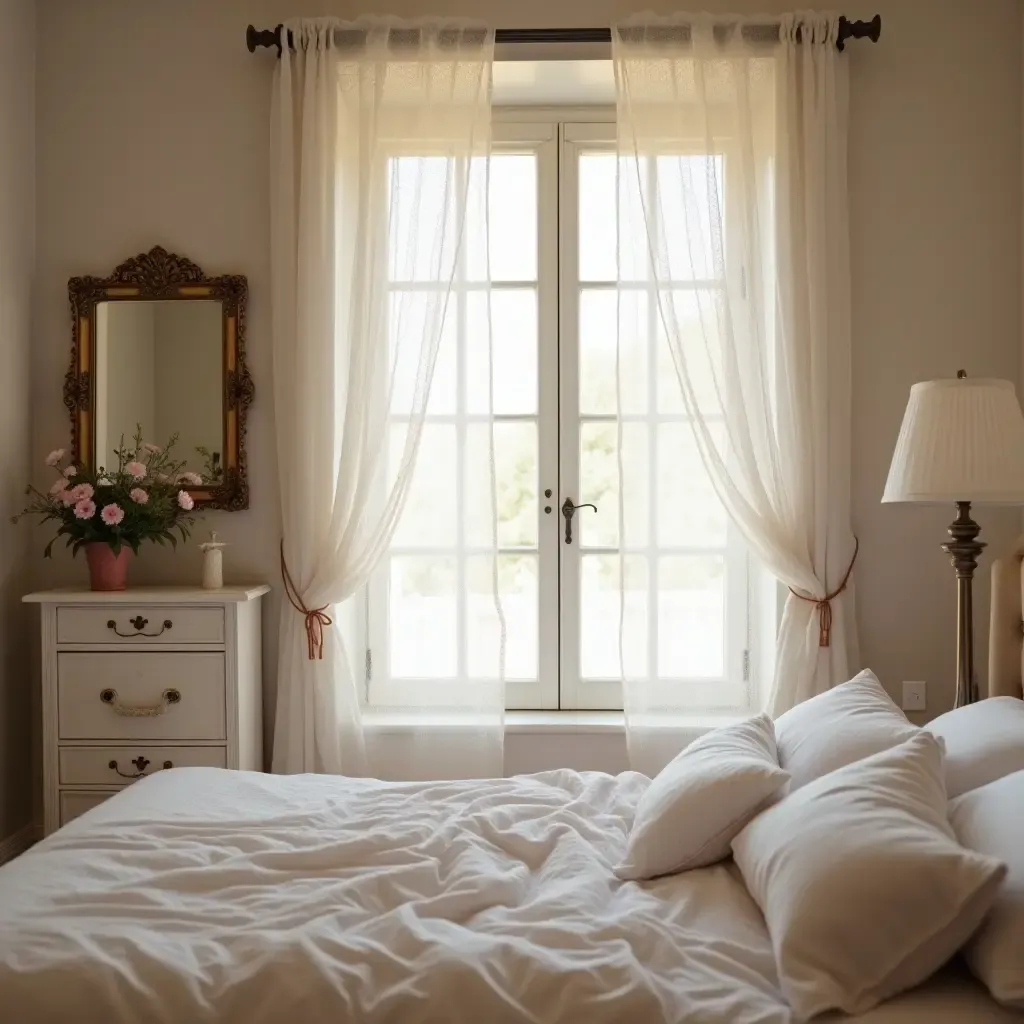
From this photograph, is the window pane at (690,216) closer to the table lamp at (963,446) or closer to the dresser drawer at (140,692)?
the table lamp at (963,446)

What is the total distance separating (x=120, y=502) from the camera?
3.34 meters

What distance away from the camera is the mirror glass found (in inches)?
141

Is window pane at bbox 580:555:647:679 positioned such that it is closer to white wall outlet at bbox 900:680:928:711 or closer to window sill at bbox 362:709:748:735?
window sill at bbox 362:709:748:735

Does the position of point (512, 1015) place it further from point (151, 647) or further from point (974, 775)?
point (151, 647)

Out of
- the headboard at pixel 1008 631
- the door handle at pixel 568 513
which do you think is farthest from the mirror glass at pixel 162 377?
the headboard at pixel 1008 631

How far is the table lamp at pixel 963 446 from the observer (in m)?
2.57

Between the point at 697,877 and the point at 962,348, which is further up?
the point at 962,348

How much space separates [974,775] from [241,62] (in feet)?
10.2

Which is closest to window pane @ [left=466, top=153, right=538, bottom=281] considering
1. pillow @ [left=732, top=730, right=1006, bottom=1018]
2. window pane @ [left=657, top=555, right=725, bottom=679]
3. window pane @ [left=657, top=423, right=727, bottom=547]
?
window pane @ [left=657, top=423, right=727, bottom=547]

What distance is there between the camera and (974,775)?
6.34 feet

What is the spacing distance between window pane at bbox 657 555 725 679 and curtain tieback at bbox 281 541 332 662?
3.62ft

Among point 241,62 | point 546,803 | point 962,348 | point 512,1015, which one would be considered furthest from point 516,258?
point 512,1015

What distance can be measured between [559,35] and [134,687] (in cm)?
242

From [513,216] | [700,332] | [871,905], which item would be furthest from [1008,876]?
[513,216]
